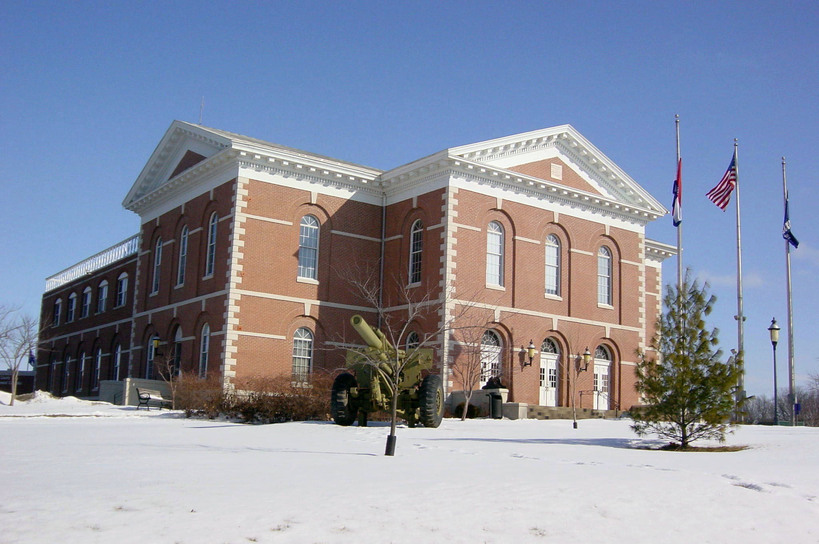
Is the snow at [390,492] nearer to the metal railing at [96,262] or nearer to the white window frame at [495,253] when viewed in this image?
the white window frame at [495,253]

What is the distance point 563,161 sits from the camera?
3622 centimetres

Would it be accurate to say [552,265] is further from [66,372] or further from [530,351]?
[66,372]

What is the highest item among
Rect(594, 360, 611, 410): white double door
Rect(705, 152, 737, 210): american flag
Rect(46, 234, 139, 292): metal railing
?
Rect(705, 152, 737, 210): american flag

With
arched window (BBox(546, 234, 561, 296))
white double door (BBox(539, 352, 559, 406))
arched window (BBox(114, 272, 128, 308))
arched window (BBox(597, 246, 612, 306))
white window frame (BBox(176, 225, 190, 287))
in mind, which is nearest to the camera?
white double door (BBox(539, 352, 559, 406))

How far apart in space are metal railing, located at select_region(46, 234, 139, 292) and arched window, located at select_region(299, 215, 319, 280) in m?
12.5

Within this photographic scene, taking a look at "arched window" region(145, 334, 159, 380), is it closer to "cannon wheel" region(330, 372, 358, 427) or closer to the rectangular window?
the rectangular window

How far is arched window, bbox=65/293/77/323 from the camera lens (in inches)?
2044

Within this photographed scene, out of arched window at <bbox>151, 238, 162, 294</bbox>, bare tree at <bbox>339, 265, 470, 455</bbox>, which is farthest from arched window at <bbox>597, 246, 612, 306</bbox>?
arched window at <bbox>151, 238, 162, 294</bbox>

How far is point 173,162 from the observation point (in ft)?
127

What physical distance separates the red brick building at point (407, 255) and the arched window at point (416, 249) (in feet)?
0.25

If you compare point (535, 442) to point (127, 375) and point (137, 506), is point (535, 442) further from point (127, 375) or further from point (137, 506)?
point (127, 375)

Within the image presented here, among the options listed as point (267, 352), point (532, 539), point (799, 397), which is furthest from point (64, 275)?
point (799, 397)

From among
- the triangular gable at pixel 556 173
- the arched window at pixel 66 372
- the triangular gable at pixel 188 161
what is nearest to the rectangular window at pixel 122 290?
the arched window at pixel 66 372

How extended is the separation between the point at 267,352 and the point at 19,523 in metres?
23.8
